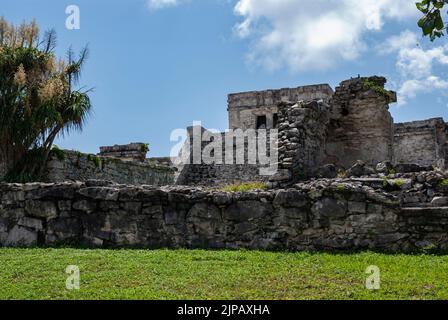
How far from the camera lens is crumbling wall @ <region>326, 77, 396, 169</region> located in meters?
13.1

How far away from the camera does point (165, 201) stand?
8.04 m

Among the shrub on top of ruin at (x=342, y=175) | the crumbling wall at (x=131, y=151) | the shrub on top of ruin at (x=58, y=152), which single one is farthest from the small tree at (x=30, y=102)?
the shrub on top of ruin at (x=342, y=175)

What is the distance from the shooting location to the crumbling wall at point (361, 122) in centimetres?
1306

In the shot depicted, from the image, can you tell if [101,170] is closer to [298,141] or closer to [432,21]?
[298,141]

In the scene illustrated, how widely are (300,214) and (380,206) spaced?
111 centimetres

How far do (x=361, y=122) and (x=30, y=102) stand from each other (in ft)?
27.9

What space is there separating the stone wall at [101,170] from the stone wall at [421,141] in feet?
34.7

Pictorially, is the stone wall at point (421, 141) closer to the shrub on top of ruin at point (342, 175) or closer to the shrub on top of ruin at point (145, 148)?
the shrub on top of ruin at point (145, 148)

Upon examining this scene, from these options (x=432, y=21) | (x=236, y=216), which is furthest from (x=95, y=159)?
(x=432, y=21)

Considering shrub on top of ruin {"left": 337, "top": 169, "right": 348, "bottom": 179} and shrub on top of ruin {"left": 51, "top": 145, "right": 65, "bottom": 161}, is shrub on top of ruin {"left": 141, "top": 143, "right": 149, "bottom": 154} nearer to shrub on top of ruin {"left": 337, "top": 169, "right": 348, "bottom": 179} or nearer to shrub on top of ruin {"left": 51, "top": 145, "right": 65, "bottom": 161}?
shrub on top of ruin {"left": 51, "top": 145, "right": 65, "bottom": 161}

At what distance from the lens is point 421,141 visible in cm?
2239
